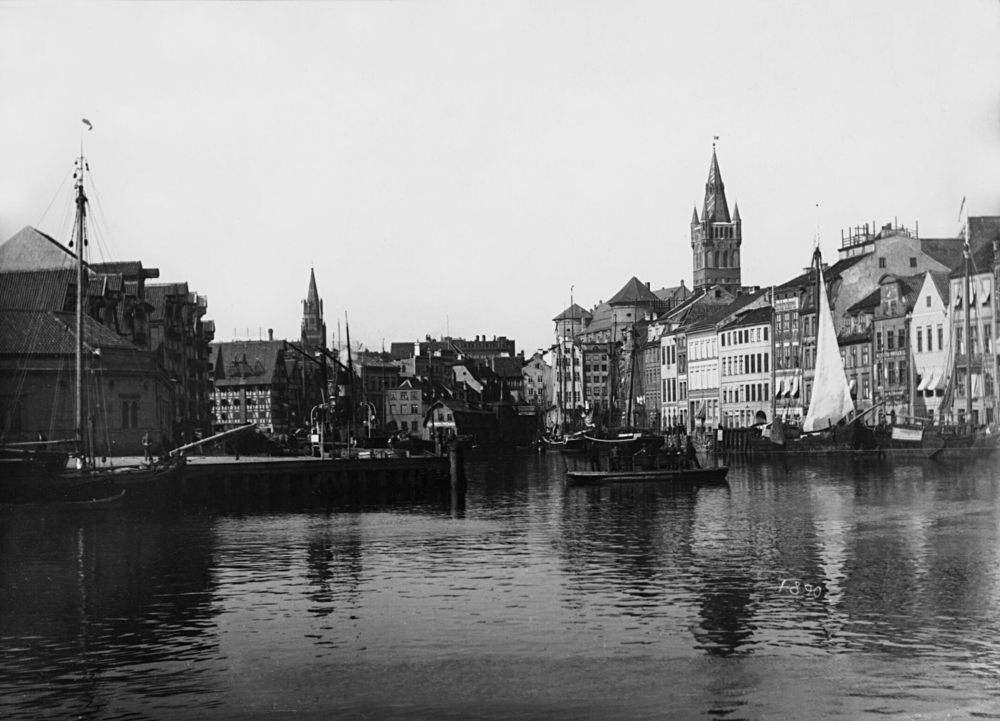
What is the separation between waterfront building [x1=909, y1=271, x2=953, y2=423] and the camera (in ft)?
338

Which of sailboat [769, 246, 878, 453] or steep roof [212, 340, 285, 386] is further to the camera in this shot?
steep roof [212, 340, 285, 386]

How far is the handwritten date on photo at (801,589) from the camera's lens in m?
34.5

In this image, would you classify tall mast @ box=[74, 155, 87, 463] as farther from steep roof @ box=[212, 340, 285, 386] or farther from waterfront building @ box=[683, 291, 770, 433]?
waterfront building @ box=[683, 291, 770, 433]

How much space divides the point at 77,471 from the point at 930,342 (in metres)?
69.9

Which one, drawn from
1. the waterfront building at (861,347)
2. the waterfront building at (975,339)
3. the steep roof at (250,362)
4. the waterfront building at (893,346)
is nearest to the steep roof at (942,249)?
the waterfront building at (893,346)

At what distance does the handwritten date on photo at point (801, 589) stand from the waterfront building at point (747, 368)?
10562cm

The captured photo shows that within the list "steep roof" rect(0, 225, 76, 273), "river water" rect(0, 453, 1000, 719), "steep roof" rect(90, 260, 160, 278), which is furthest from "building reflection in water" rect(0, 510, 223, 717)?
"steep roof" rect(90, 260, 160, 278)

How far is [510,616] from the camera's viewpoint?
3203 centimetres

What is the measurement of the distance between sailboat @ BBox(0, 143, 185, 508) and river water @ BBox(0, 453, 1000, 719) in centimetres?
290

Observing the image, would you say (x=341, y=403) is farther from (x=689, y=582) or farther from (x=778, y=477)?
(x=689, y=582)

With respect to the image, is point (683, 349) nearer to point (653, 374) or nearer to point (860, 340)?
point (653, 374)

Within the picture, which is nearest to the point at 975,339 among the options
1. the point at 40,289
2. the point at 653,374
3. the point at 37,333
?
the point at 40,289

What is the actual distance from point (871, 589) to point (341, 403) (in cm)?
9179

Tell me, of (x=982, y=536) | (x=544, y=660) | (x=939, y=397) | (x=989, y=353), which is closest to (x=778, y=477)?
(x=989, y=353)
